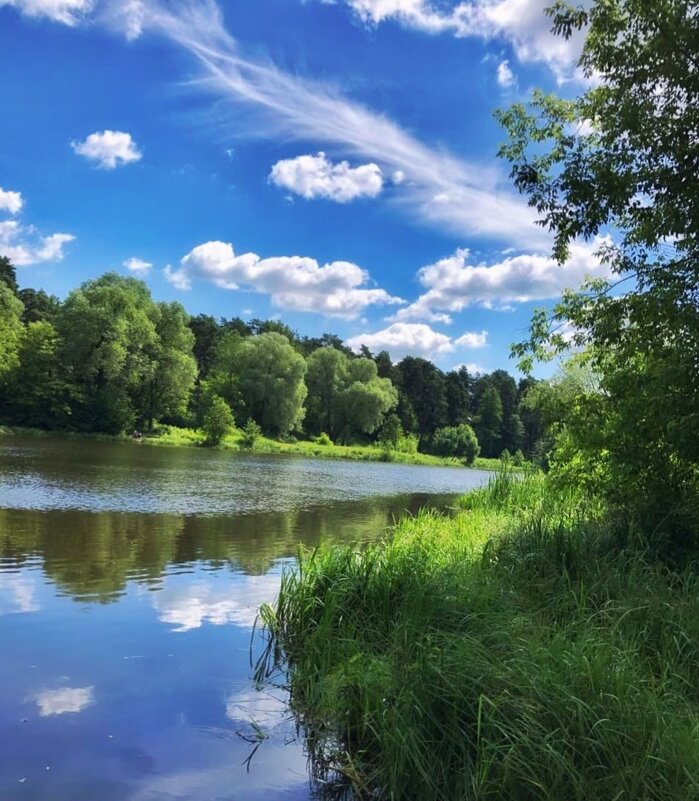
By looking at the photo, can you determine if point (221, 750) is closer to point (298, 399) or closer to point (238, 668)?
point (238, 668)

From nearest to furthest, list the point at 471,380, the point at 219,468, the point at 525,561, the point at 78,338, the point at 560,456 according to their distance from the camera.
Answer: the point at 525,561 → the point at 560,456 → the point at 219,468 → the point at 78,338 → the point at 471,380

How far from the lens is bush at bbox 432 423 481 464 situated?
105 meters

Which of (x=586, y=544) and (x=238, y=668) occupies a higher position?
(x=586, y=544)

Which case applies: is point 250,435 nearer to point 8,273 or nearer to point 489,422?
point 8,273

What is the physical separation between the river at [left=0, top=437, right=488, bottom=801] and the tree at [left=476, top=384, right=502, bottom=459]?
10715cm

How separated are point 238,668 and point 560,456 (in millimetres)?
6746

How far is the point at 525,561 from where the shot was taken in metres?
8.45

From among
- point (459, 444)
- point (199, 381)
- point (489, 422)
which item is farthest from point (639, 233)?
point (489, 422)

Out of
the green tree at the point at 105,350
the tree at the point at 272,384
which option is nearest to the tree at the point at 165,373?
the green tree at the point at 105,350

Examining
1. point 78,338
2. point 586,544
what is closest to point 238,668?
point 586,544

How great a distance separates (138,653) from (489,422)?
120m

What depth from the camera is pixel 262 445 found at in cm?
7106

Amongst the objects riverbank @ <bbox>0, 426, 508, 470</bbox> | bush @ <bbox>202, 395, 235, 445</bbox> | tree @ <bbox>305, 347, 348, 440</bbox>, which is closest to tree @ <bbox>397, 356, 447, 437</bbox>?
riverbank @ <bbox>0, 426, 508, 470</bbox>

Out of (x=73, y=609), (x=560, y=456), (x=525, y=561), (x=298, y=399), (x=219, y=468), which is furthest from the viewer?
(x=298, y=399)
